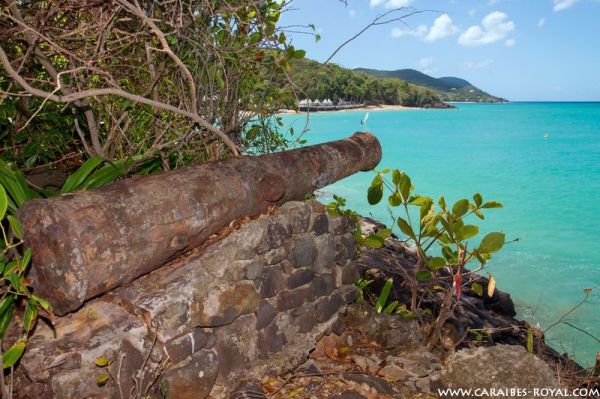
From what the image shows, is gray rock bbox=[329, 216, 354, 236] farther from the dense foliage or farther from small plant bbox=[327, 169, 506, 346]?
the dense foliage

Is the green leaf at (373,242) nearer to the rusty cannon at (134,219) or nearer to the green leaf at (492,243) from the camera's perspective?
the green leaf at (492,243)

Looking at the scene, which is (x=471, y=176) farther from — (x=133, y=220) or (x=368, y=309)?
(x=133, y=220)

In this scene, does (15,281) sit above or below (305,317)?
→ above

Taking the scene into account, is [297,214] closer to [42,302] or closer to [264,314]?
[264,314]

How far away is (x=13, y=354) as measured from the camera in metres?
1.69

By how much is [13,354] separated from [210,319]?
0.82 metres

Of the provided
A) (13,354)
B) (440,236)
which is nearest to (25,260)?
(13,354)

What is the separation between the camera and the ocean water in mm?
9078

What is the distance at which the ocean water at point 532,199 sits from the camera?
9.08 m

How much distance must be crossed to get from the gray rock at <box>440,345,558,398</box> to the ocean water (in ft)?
5.48

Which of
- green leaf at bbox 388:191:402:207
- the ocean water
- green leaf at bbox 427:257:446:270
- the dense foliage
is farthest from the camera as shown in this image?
the ocean water

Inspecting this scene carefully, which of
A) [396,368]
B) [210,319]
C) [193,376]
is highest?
[210,319]

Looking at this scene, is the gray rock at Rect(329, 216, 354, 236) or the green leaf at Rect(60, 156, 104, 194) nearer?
the green leaf at Rect(60, 156, 104, 194)

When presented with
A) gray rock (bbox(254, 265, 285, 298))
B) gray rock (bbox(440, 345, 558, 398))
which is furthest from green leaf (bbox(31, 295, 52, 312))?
gray rock (bbox(440, 345, 558, 398))
